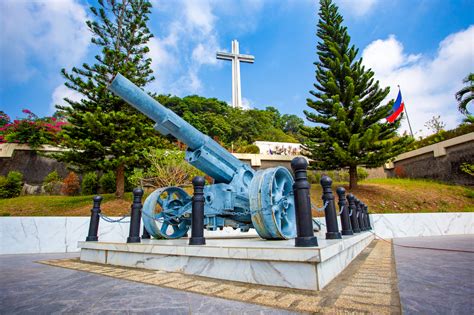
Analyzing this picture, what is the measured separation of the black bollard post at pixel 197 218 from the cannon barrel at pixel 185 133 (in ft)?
2.96

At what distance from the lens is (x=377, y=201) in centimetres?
1337

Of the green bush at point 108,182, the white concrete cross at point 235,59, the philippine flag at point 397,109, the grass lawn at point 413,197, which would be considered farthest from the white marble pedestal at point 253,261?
the white concrete cross at point 235,59

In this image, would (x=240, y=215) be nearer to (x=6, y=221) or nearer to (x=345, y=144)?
(x=6, y=221)

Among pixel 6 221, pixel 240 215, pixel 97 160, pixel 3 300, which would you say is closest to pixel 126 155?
pixel 97 160

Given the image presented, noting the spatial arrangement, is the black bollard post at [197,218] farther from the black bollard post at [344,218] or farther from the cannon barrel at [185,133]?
the black bollard post at [344,218]

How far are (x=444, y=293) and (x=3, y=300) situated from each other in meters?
3.47

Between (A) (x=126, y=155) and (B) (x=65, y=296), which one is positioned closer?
(B) (x=65, y=296)

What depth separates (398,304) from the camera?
1729 mm

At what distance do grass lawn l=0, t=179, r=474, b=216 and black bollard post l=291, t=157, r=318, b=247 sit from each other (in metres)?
9.92

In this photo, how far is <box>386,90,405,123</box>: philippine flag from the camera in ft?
54.0

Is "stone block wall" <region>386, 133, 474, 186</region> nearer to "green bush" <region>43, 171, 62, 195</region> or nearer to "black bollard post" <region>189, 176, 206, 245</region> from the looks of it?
"black bollard post" <region>189, 176, 206, 245</region>

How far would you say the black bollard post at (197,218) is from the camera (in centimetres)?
327

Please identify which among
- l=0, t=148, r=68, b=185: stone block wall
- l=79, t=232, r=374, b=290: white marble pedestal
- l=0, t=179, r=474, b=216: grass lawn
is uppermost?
l=0, t=148, r=68, b=185: stone block wall

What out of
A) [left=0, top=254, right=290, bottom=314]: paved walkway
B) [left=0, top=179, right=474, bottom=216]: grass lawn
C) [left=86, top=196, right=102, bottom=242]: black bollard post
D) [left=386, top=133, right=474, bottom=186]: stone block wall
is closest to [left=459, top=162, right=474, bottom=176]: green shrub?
[left=386, top=133, right=474, bottom=186]: stone block wall
